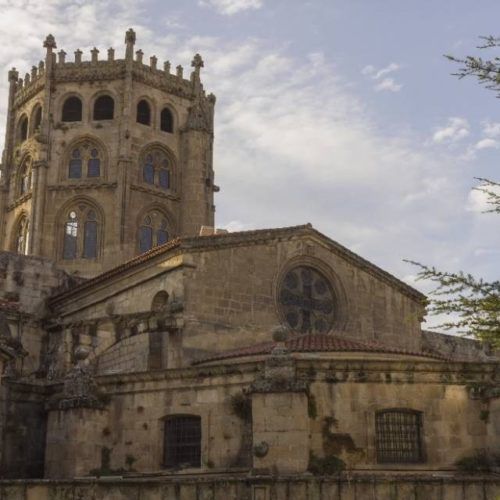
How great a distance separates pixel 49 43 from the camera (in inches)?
2041

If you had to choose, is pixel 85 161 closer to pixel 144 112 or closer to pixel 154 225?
pixel 144 112

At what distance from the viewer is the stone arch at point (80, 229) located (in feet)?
159

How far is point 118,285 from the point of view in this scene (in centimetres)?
3269

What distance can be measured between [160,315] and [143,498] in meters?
10.8

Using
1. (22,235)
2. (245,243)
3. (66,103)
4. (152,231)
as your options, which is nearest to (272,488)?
(245,243)

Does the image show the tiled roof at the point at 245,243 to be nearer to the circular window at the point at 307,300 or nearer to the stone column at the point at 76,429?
the circular window at the point at 307,300

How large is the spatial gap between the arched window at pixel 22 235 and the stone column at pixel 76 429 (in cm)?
2638

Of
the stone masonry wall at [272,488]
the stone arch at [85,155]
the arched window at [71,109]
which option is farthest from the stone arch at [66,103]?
the stone masonry wall at [272,488]

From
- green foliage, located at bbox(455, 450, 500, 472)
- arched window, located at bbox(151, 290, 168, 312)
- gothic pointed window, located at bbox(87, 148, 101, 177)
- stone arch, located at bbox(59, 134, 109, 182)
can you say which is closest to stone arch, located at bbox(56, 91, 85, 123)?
stone arch, located at bbox(59, 134, 109, 182)

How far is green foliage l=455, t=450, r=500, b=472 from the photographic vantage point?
22.5 m

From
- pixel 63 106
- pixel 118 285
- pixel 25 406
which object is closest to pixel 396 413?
pixel 25 406

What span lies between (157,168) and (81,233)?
5527mm

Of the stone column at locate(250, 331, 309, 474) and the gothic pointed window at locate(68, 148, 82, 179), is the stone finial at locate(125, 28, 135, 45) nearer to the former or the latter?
the gothic pointed window at locate(68, 148, 82, 179)

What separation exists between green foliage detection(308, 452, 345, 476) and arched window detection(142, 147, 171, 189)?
30.2m
